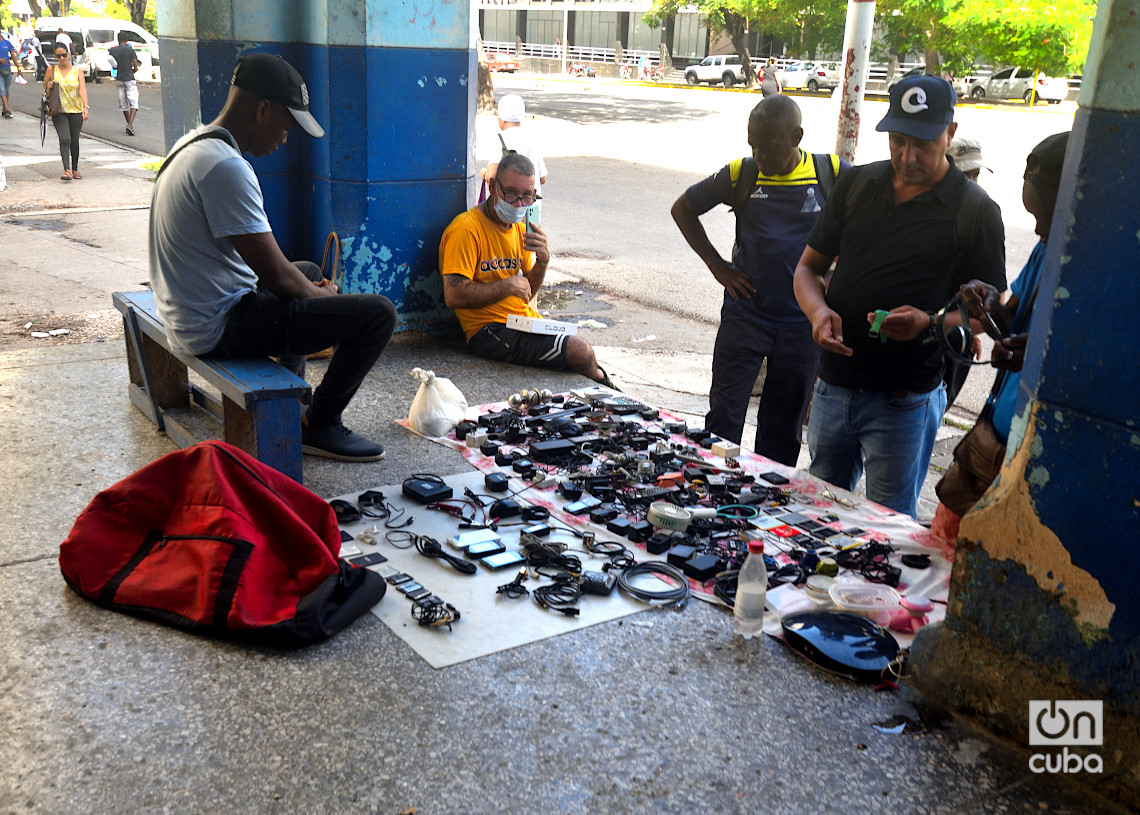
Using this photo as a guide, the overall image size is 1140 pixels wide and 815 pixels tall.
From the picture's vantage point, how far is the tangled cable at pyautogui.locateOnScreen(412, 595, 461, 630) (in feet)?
11.2

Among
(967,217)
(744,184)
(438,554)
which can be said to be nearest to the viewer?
(967,217)

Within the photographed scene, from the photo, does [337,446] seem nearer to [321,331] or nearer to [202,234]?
[321,331]

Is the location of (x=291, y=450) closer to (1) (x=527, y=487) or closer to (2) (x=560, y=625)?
(1) (x=527, y=487)

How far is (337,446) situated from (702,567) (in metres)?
2.05

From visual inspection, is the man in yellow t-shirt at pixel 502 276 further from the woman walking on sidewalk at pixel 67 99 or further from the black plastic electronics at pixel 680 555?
the woman walking on sidewalk at pixel 67 99

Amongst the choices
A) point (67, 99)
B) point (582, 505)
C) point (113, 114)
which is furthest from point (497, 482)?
point (113, 114)

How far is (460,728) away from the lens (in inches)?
115

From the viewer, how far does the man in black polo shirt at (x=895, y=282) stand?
12.4 ft

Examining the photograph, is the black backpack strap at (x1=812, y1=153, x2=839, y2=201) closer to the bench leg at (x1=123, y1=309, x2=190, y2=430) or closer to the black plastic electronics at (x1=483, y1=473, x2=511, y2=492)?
the black plastic electronics at (x1=483, y1=473, x2=511, y2=492)

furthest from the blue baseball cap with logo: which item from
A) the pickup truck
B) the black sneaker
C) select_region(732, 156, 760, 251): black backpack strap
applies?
the pickup truck

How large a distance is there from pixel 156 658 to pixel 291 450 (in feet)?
4.24

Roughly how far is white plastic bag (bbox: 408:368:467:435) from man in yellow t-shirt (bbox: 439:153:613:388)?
116 centimetres

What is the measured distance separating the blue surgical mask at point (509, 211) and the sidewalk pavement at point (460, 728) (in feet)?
10.8

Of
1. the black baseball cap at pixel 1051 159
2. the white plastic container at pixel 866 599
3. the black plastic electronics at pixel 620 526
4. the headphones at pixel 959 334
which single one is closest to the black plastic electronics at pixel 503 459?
the black plastic electronics at pixel 620 526
